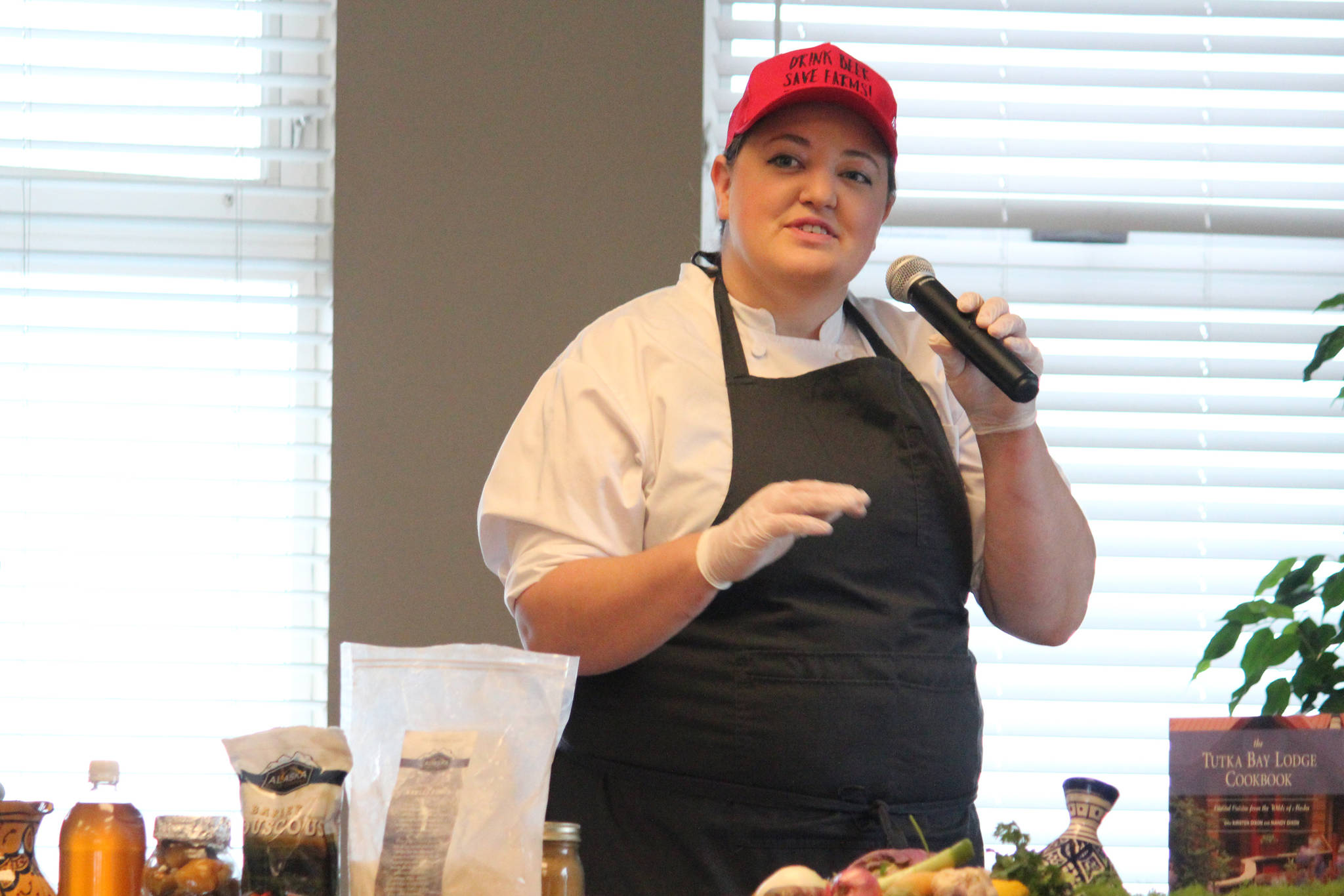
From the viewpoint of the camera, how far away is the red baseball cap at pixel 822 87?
1.55m

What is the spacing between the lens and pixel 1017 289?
8.64 feet

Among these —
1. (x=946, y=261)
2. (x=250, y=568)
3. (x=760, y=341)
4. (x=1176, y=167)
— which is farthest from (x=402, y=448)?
(x=1176, y=167)

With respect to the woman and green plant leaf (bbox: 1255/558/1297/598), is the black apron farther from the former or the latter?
green plant leaf (bbox: 1255/558/1297/598)

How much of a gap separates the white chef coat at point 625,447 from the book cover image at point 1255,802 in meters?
0.63

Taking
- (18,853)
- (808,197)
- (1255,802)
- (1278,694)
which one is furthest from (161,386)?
(1255,802)

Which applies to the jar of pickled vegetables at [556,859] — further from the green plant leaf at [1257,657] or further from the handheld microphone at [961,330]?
the green plant leaf at [1257,657]

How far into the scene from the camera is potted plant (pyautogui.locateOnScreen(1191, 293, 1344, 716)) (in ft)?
6.61

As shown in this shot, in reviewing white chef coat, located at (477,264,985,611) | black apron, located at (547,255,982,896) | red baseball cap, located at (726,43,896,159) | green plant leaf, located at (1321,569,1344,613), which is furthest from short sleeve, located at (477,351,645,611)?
green plant leaf, located at (1321,569,1344,613)

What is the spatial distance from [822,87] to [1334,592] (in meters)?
1.21

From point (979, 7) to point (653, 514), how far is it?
1594mm

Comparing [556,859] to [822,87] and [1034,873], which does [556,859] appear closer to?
[1034,873]

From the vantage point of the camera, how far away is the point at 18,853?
3.00ft

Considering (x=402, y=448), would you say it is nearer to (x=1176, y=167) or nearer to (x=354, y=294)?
(x=354, y=294)

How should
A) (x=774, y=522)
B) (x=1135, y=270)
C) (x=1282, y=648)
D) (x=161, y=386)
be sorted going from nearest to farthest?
(x=774, y=522) → (x=1282, y=648) → (x=161, y=386) → (x=1135, y=270)
